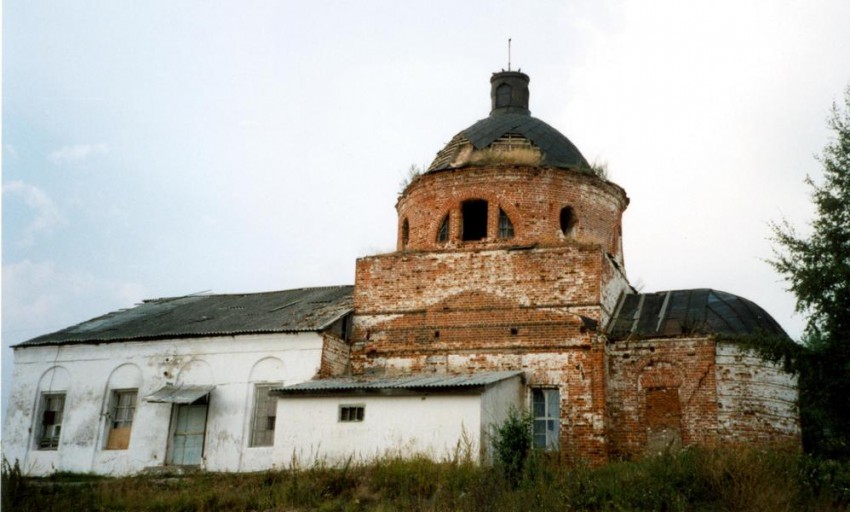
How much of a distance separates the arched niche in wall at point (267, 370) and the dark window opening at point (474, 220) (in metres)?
5.07

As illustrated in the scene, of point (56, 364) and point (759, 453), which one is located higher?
point (56, 364)

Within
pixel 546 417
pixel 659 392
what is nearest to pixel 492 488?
pixel 546 417

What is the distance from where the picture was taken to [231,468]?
1780cm

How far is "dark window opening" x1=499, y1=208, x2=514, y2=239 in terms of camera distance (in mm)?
19219

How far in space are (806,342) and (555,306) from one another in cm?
496

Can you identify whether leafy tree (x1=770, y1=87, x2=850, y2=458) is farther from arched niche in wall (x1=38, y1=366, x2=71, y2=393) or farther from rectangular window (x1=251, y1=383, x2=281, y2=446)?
arched niche in wall (x1=38, y1=366, x2=71, y2=393)

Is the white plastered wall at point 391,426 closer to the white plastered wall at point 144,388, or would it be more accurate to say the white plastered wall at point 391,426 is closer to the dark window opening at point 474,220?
the white plastered wall at point 144,388

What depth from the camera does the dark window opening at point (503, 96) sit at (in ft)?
73.9

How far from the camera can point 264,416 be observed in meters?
18.2

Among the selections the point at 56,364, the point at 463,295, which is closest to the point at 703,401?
the point at 463,295

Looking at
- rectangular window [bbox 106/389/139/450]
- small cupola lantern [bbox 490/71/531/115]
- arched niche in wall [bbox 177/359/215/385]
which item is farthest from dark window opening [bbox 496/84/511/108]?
rectangular window [bbox 106/389/139/450]

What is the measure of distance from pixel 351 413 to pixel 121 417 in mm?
6453

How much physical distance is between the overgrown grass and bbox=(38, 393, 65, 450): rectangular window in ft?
15.8

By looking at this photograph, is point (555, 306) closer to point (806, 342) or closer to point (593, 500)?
point (806, 342)
